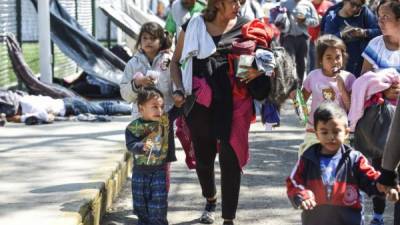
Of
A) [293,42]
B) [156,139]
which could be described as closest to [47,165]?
[156,139]

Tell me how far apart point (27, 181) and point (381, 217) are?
2698 mm

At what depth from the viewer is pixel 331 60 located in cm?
612

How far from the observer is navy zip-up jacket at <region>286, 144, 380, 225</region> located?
14.6 feet

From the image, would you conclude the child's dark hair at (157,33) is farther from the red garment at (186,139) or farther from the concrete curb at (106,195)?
the concrete curb at (106,195)

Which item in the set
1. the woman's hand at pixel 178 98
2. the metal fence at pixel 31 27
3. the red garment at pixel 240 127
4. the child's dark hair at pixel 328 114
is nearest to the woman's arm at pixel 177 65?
the woman's hand at pixel 178 98

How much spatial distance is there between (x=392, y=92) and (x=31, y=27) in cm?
882

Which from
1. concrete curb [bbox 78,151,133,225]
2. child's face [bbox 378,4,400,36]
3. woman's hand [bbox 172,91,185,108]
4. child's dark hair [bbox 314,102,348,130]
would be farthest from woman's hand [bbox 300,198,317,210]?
child's face [bbox 378,4,400,36]

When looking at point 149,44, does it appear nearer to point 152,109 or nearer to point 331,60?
point 152,109

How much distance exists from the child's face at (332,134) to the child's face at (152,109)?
163 cm

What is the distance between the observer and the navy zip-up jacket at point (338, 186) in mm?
4438

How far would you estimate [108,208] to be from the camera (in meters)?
6.70

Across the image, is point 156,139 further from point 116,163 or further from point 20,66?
point 20,66

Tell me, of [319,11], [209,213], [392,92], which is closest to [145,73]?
[209,213]

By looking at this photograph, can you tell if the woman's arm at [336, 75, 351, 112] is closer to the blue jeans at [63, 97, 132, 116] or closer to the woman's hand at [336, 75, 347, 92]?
the woman's hand at [336, 75, 347, 92]
